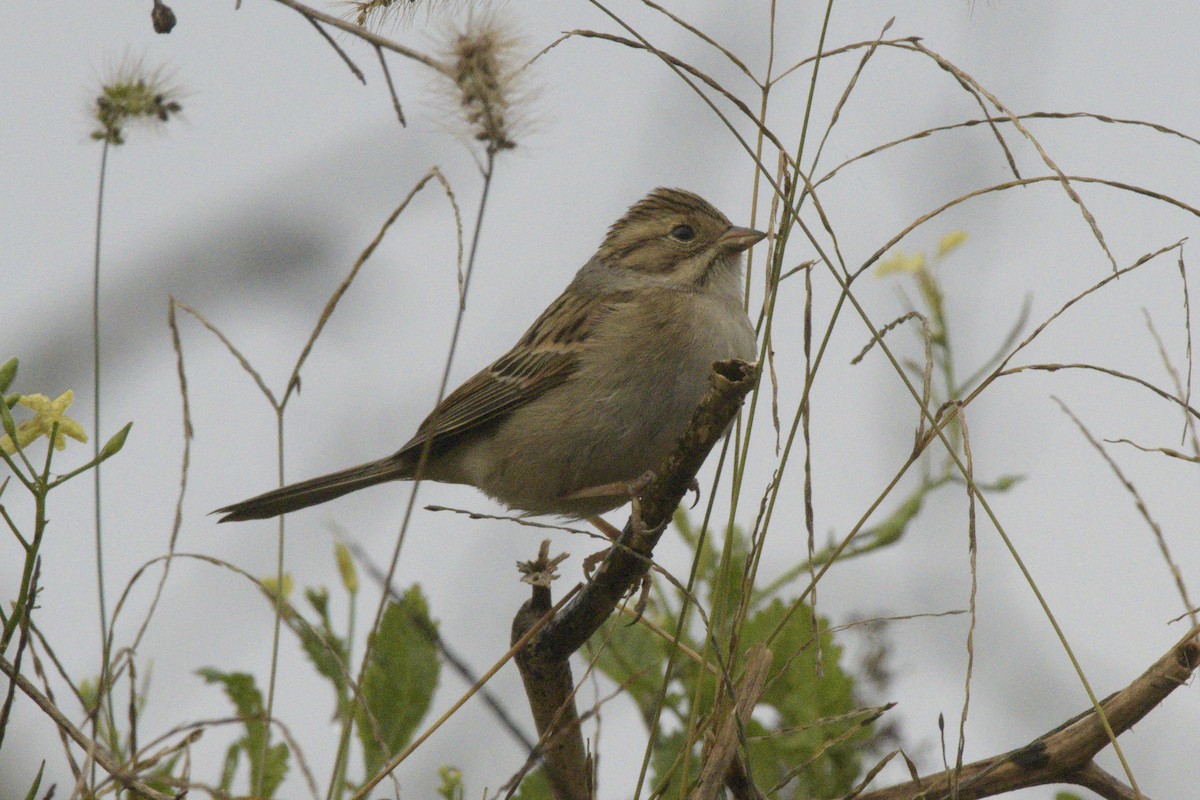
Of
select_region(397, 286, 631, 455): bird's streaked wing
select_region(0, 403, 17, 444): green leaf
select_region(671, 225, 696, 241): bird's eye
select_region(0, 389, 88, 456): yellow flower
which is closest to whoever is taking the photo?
select_region(0, 403, 17, 444): green leaf

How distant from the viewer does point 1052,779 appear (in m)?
2.28

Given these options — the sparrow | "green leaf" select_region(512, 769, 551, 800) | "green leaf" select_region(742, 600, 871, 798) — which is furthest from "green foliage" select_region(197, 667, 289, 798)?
"green leaf" select_region(742, 600, 871, 798)

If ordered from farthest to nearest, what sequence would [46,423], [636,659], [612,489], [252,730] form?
[612,489] < [636,659] < [252,730] < [46,423]

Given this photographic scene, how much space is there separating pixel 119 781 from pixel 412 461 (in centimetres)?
252

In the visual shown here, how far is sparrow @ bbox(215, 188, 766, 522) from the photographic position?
13.0ft

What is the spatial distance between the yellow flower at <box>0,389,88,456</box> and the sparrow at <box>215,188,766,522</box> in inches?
55.0

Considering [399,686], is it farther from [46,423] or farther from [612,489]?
[46,423]

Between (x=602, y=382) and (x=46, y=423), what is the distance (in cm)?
207

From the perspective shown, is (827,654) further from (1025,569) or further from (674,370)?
(1025,569)

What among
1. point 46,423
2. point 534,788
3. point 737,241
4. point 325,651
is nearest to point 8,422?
point 46,423

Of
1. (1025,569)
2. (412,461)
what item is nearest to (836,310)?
(1025,569)

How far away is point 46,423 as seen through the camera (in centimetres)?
222

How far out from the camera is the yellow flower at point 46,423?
2168 mm

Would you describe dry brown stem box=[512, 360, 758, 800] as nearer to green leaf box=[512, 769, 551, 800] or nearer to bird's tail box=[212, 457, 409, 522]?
green leaf box=[512, 769, 551, 800]
